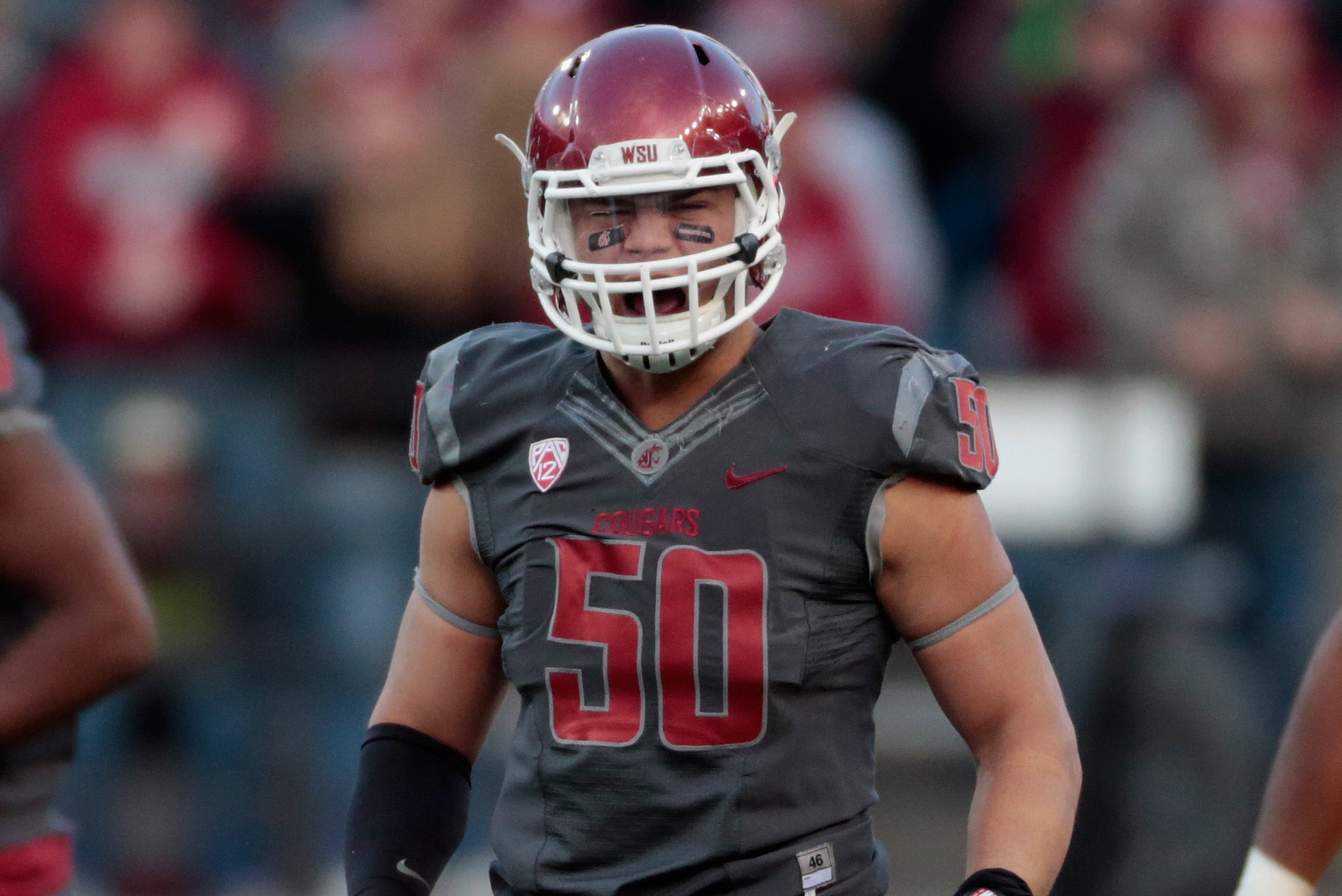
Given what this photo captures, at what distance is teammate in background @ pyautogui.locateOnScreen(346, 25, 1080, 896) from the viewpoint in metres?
2.87

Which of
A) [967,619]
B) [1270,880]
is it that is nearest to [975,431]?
[967,619]

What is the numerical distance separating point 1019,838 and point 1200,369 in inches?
152

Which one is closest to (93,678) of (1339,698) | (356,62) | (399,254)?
(1339,698)

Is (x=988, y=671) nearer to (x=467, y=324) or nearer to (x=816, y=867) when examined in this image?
(x=816, y=867)

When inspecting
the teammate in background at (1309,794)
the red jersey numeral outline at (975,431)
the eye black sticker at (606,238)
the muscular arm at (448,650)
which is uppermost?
the eye black sticker at (606,238)

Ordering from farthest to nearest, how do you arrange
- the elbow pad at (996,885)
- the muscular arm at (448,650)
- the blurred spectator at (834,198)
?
1. the blurred spectator at (834,198)
2. the muscular arm at (448,650)
3. the elbow pad at (996,885)

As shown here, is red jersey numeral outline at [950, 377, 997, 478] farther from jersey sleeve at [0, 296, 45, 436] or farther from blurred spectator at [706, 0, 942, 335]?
blurred spectator at [706, 0, 942, 335]

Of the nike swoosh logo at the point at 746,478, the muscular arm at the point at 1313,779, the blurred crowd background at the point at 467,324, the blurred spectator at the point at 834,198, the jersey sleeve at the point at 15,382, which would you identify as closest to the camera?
the nike swoosh logo at the point at 746,478

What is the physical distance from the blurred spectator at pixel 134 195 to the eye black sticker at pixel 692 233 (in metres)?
4.13

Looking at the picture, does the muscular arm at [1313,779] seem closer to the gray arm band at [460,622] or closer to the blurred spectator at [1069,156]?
the gray arm band at [460,622]

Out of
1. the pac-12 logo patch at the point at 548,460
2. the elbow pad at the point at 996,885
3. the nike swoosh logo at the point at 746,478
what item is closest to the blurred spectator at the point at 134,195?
the pac-12 logo patch at the point at 548,460

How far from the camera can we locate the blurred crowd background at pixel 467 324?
20.9 feet

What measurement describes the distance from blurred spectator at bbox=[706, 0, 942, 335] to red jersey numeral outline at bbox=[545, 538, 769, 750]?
3491 millimetres

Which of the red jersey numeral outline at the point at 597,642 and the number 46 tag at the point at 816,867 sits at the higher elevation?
the red jersey numeral outline at the point at 597,642
